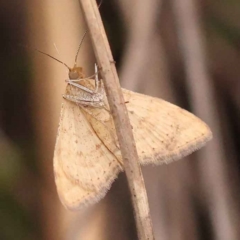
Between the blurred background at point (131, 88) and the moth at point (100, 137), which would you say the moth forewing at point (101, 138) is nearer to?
the moth at point (100, 137)

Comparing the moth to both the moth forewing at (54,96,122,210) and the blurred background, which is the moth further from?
the blurred background

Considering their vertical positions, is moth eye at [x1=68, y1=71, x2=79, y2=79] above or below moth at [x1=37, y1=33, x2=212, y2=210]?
above

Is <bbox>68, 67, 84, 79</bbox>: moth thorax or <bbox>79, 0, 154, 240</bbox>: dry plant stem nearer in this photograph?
<bbox>79, 0, 154, 240</bbox>: dry plant stem

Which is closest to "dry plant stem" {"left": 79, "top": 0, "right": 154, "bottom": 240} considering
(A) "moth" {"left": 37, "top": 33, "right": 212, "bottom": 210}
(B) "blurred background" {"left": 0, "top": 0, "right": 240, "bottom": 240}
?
(A) "moth" {"left": 37, "top": 33, "right": 212, "bottom": 210}

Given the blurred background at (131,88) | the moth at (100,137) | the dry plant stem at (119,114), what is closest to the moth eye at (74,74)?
the moth at (100,137)

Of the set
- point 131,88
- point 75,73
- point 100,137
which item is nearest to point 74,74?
point 75,73
